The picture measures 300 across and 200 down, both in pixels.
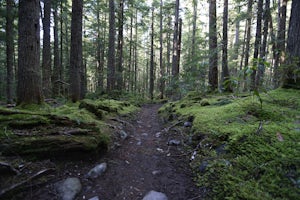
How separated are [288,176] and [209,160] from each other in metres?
0.92

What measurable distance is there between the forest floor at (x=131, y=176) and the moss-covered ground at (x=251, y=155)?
27 centimetres

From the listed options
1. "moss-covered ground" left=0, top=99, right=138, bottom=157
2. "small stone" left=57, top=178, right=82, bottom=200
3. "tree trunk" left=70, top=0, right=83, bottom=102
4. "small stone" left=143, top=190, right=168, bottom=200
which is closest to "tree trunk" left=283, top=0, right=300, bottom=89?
"small stone" left=143, top=190, right=168, bottom=200

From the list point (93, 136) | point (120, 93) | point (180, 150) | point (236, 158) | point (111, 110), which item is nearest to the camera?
point (236, 158)

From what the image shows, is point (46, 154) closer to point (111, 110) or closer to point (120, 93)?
point (111, 110)

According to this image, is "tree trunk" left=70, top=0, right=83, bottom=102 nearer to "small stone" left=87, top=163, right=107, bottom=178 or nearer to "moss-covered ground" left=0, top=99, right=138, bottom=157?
"moss-covered ground" left=0, top=99, right=138, bottom=157

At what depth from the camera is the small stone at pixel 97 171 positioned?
2321 millimetres

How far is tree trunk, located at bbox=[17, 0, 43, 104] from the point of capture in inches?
155

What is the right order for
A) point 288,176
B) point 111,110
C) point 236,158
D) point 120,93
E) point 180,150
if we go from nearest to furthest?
1. point 288,176
2. point 236,158
3. point 180,150
4. point 111,110
5. point 120,93

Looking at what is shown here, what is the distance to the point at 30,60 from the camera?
13.3ft

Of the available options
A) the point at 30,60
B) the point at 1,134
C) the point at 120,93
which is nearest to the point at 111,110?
the point at 30,60

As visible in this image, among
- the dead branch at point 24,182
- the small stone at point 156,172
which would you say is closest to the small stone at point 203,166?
the small stone at point 156,172

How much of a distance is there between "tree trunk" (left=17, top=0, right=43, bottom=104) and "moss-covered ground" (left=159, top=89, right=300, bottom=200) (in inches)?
164

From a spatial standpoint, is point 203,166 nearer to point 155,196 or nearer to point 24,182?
point 155,196

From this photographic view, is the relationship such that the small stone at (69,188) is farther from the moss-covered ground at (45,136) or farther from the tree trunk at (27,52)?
the tree trunk at (27,52)
